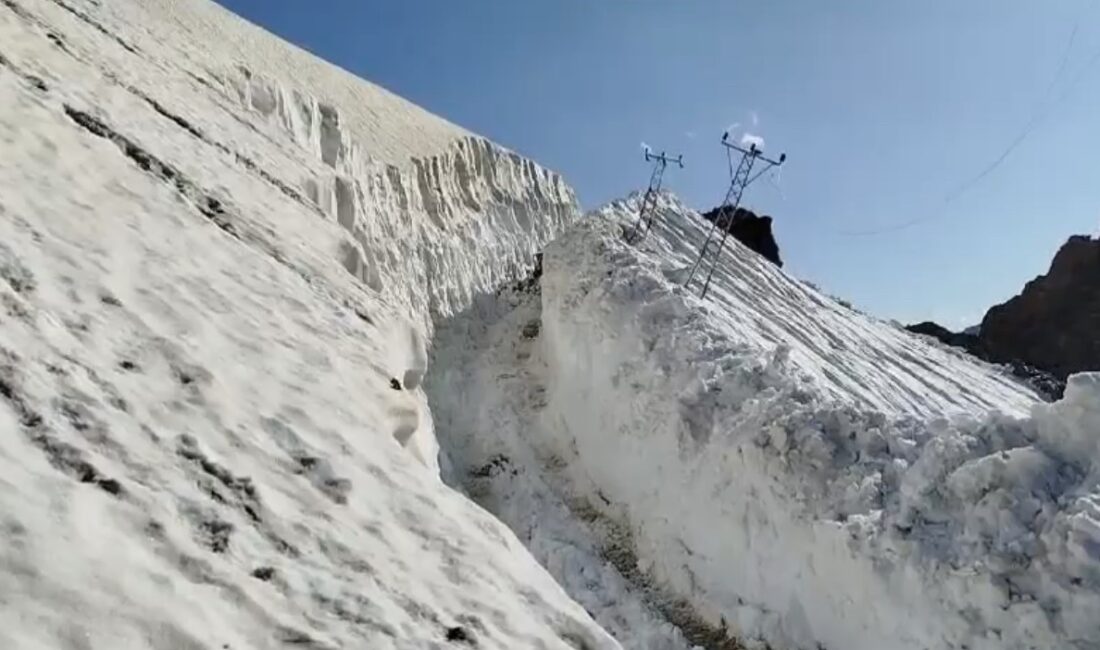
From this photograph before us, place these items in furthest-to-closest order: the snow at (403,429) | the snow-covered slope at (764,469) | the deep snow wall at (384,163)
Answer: the deep snow wall at (384,163), the snow-covered slope at (764,469), the snow at (403,429)

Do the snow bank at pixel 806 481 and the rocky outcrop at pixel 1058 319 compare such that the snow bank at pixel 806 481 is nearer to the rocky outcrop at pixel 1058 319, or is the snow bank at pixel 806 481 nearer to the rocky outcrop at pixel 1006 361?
the rocky outcrop at pixel 1006 361

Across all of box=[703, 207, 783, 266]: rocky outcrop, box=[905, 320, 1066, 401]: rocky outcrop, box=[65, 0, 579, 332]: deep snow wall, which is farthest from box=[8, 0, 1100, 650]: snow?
box=[703, 207, 783, 266]: rocky outcrop

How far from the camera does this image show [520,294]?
65.6 ft

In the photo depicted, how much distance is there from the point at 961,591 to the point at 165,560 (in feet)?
22.0

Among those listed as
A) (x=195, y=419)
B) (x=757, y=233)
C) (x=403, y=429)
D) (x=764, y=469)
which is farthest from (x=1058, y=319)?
(x=195, y=419)

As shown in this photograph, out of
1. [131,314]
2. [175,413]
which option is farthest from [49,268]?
[175,413]

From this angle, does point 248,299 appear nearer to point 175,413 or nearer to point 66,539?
point 175,413

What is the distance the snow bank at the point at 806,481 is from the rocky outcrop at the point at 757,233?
18.3 metres

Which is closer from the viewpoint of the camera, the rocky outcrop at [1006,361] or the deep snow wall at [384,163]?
the deep snow wall at [384,163]

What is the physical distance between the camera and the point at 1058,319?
3556cm

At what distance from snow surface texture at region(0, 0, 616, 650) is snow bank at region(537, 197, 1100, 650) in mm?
3849

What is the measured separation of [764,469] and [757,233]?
25833mm

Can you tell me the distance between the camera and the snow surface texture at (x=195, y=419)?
3.14 m

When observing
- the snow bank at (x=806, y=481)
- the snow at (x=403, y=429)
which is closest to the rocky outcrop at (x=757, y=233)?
the snow at (x=403, y=429)
